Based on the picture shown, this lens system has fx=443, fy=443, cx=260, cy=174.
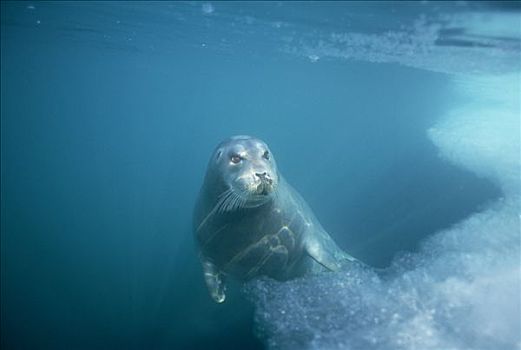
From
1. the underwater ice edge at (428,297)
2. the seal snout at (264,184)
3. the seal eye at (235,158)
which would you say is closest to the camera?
the seal snout at (264,184)

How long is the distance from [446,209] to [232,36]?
416 inches

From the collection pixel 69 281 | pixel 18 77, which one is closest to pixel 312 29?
Result: pixel 69 281

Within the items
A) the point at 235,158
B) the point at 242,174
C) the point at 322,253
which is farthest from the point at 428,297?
the point at 235,158

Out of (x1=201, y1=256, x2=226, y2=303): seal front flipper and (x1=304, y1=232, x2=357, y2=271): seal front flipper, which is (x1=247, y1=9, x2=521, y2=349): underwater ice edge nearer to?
(x1=304, y1=232, x2=357, y2=271): seal front flipper

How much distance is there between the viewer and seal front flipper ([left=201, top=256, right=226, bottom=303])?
25.4 feet

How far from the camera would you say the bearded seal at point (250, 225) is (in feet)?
21.4

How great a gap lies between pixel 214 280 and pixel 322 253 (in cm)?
198

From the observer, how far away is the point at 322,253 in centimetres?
793

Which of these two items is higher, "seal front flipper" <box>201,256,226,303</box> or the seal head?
the seal head

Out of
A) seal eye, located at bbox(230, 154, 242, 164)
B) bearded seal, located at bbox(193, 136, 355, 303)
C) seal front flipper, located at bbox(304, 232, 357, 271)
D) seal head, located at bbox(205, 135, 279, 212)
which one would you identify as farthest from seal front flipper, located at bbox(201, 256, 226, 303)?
seal eye, located at bbox(230, 154, 242, 164)

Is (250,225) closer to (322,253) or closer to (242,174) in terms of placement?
(242,174)

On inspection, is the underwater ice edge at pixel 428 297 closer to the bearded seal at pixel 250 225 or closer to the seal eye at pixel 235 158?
the bearded seal at pixel 250 225

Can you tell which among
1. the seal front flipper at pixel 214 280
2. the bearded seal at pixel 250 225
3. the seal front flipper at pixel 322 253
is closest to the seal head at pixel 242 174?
the bearded seal at pixel 250 225

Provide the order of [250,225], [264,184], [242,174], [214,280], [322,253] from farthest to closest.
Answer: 1. [322,253]
2. [214,280]
3. [250,225]
4. [242,174]
5. [264,184]
